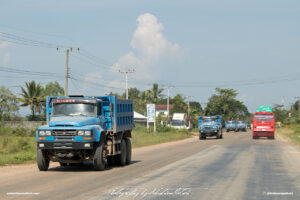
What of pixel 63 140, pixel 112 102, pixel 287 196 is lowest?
pixel 287 196

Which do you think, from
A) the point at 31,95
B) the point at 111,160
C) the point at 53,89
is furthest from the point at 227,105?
the point at 111,160

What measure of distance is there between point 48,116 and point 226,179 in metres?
7.53

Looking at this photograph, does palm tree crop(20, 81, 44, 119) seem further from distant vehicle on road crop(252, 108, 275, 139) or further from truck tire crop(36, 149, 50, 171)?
truck tire crop(36, 149, 50, 171)

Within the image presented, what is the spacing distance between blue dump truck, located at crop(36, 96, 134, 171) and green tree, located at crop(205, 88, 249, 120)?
127m

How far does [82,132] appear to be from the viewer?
16766 mm

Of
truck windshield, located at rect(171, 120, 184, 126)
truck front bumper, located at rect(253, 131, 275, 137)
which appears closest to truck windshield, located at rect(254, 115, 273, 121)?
truck front bumper, located at rect(253, 131, 275, 137)

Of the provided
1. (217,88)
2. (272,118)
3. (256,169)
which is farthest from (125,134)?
(217,88)

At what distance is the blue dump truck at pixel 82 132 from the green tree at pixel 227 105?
127 meters

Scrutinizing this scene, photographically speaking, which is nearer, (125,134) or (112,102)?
(112,102)

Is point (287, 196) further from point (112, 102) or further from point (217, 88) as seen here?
point (217, 88)

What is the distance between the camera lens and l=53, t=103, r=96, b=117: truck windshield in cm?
1795

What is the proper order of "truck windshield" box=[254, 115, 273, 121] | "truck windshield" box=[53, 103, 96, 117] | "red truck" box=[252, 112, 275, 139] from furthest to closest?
"truck windshield" box=[254, 115, 273, 121]
"red truck" box=[252, 112, 275, 139]
"truck windshield" box=[53, 103, 96, 117]

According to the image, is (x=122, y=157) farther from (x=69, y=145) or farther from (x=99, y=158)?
(x=69, y=145)

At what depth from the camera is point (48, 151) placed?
57.5 feet
